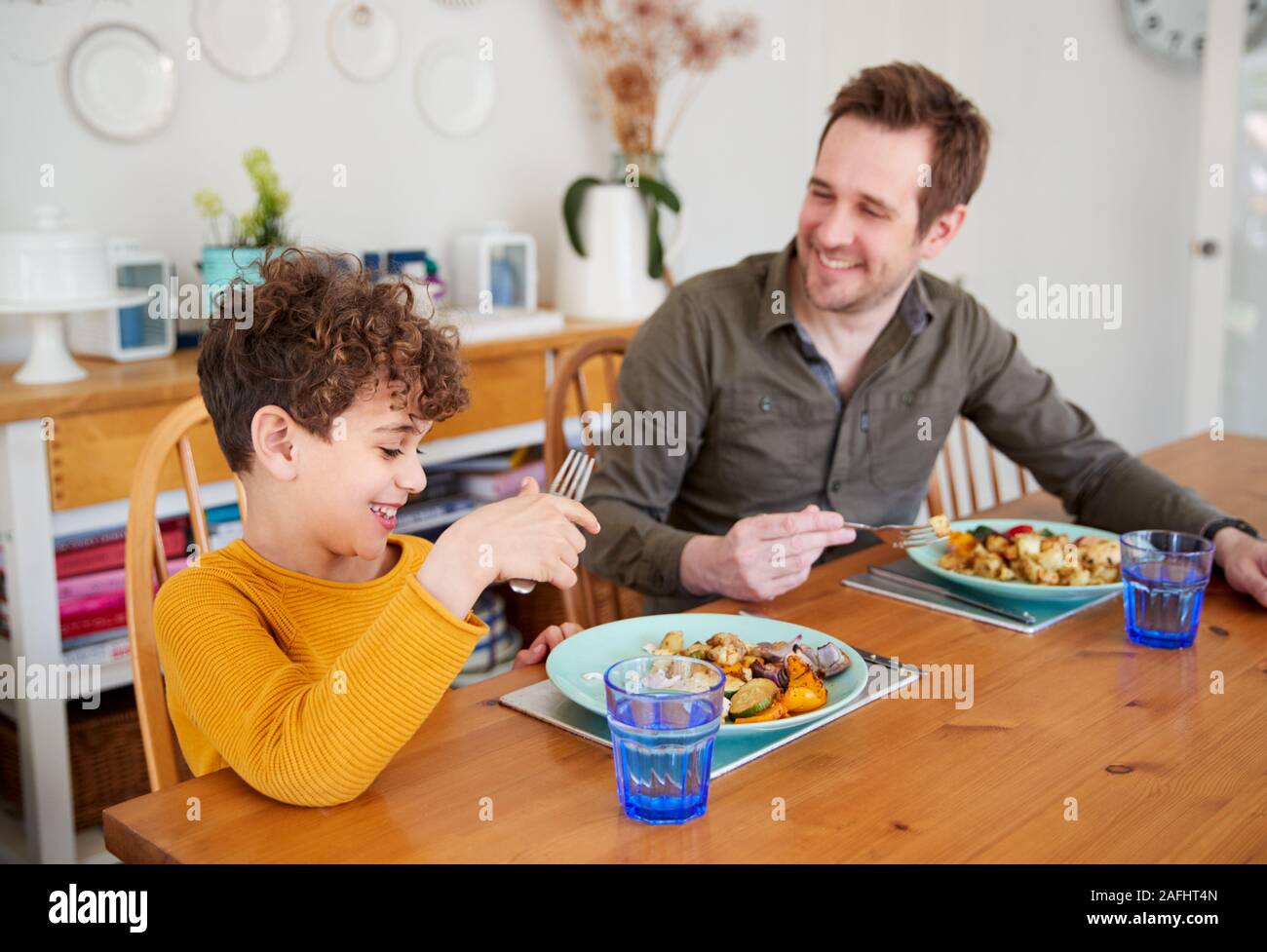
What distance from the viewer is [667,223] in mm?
3135

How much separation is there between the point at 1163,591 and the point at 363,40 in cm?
218

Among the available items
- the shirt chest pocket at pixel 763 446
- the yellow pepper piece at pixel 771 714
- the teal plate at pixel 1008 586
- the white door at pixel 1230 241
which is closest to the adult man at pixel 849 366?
the shirt chest pocket at pixel 763 446

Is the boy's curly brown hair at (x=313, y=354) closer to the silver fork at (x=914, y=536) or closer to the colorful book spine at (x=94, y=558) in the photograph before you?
the silver fork at (x=914, y=536)

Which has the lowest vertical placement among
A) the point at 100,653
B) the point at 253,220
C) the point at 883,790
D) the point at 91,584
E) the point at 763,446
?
the point at 100,653

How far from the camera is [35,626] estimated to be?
2.01 m

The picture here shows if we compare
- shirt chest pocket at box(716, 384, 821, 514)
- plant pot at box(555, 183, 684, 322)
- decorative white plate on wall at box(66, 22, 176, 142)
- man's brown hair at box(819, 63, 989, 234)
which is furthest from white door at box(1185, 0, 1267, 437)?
decorative white plate on wall at box(66, 22, 176, 142)

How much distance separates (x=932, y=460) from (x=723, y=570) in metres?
0.68

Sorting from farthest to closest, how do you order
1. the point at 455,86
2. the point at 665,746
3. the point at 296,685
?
the point at 455,86, the point at 296,685, the point at 665,746

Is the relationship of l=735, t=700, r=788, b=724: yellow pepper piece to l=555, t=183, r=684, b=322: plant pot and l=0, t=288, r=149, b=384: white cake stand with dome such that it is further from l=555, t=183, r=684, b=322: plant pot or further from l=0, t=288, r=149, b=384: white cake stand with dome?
l=555, t=183, r=684, b=322: plant pot

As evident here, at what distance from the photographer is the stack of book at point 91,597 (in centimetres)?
207

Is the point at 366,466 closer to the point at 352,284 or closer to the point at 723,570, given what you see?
the point at 352,284

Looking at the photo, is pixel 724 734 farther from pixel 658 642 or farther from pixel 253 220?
pixel 253 220

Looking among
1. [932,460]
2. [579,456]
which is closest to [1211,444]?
[932,460]

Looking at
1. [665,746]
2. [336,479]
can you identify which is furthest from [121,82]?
[665,746]
